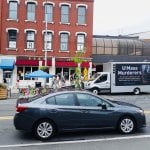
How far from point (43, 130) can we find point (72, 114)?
3.21ft

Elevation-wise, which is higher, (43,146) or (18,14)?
(18,14)

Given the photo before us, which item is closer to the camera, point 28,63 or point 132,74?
point 132,74

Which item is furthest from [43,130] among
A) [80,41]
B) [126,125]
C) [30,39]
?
[80,41]

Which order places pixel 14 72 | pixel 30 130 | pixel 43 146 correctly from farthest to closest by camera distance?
pixel 14 72
pixel 30 130
pixel 43 146

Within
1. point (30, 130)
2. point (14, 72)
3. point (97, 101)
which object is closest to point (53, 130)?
point (30, 130)

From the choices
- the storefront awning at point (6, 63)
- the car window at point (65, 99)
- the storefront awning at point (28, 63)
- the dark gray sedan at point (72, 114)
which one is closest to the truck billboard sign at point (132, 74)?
the storefront awning at point (28, 63)

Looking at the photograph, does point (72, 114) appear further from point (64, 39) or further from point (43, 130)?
point (64, 39)

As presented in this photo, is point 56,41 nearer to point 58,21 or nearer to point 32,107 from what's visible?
point 58,21

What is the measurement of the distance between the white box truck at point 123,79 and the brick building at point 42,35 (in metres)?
9.96

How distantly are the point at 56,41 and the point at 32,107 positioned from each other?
104 ft

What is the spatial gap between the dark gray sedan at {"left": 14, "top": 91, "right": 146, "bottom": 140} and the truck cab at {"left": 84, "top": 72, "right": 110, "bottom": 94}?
2060 cm

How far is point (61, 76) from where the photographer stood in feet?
139

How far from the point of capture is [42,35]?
42.1m

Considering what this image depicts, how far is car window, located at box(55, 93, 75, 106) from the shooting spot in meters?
11.3
